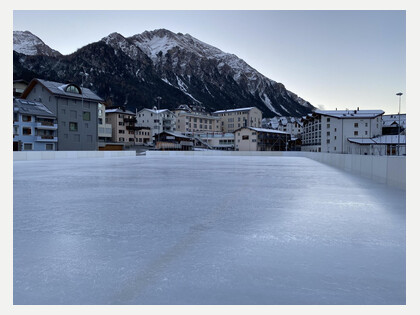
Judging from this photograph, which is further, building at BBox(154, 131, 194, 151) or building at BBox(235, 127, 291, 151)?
building at BBox(235, 127, 291, 151)

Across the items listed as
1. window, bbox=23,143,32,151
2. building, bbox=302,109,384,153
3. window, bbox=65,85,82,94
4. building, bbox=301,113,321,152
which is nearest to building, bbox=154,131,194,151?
window, bbox=65,85,82,94

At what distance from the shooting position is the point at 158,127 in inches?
2923

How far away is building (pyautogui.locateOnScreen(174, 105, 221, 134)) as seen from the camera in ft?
275

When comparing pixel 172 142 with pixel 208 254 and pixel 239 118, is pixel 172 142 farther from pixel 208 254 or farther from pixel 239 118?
pixel 208 254

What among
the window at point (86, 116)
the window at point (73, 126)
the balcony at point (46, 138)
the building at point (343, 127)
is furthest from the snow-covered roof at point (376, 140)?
the balcony at point (46, 138)

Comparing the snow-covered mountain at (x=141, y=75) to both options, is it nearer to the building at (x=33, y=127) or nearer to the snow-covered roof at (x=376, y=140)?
the building at (x=33, y=127)

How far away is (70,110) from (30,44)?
174329 mm

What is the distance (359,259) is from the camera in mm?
2951

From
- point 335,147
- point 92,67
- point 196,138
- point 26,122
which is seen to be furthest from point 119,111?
point 92,67

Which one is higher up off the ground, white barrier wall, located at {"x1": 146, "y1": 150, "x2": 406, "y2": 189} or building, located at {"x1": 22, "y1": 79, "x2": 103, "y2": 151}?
building, located at {"x1": 22, "y1": 79, "x2": 103, "y2": 151}

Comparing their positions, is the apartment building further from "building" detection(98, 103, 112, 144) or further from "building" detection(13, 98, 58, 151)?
"building" detection(13, 98, 58, 151)

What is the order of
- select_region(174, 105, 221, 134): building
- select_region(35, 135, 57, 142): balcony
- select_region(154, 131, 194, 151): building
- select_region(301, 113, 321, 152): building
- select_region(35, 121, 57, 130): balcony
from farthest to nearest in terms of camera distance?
select_region(174, 105, 221, 134): building
select_region(301, 113, 321, 152): building
select_region(154, 131, 194, 151): building
select_region(35, 121, 57, 130): balcony
select_region(35, 135, 57, 142): balcony

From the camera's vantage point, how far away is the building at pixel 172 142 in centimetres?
6178

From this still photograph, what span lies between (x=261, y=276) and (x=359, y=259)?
1.08 meters
